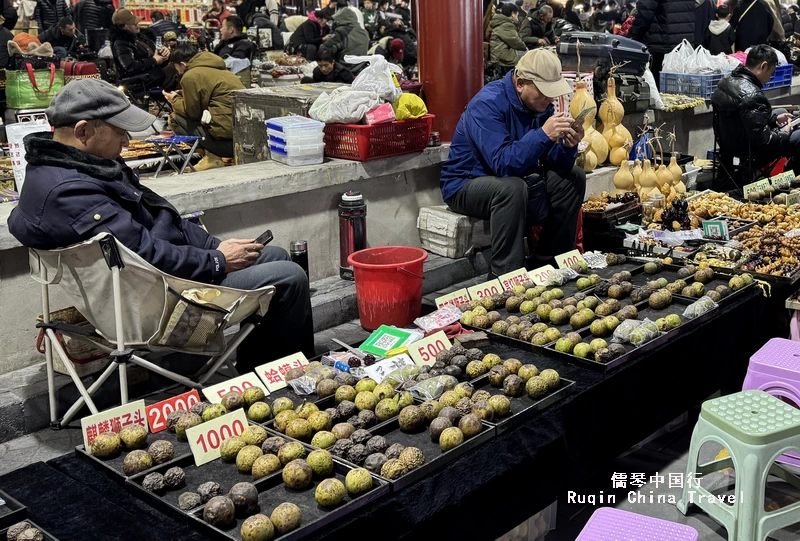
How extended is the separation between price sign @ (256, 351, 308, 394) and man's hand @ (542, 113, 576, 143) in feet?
7.49

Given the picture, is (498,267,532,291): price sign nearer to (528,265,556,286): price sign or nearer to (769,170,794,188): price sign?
(528,265,556,286): price sign

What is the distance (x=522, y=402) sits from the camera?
2789 mm

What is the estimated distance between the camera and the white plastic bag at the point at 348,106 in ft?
16.6

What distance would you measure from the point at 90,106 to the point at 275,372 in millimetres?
1232

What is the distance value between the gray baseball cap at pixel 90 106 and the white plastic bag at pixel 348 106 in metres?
1.95

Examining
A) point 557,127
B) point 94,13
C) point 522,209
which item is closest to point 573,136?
point 557,127

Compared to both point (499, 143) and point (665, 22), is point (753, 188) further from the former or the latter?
point (665, 22)

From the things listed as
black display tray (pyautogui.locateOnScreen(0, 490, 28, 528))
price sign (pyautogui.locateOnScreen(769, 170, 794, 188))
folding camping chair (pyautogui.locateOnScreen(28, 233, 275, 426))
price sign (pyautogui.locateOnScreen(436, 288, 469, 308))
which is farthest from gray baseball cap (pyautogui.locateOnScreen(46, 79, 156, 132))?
price sign (pyautogui.locateOnScreen(769, 170, 794, 188))

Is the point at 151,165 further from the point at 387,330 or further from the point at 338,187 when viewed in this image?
the point at 387,330

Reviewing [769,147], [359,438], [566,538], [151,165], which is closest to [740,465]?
[566,538]

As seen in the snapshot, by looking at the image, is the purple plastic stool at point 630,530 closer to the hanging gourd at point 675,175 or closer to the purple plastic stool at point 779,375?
the purple plastic stool at point 779,375

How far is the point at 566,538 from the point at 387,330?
1.05 metres

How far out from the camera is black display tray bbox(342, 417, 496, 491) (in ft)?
7.58

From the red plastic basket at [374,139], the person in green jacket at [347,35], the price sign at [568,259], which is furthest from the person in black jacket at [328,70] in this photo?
the price sign at [568,259]
